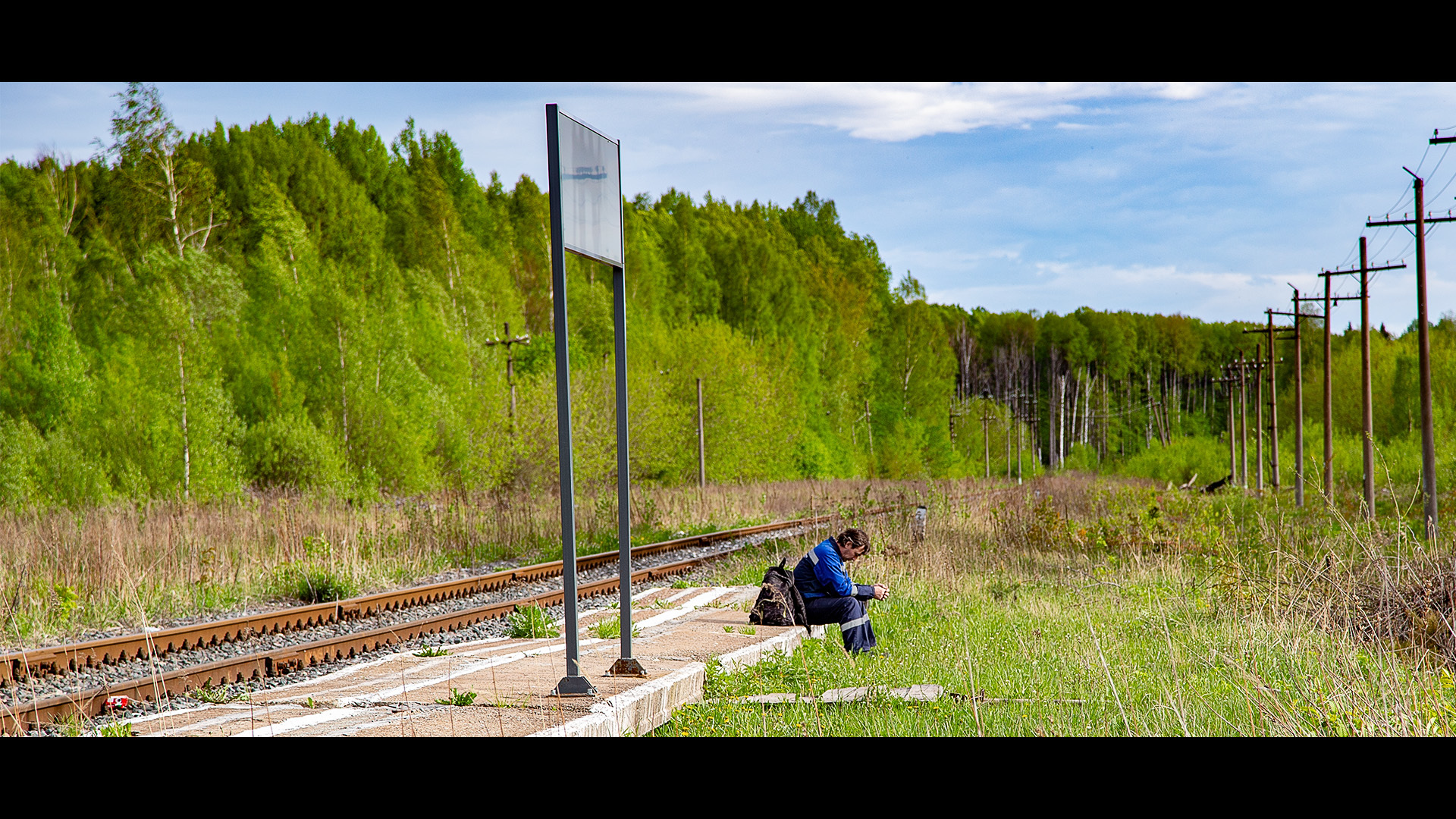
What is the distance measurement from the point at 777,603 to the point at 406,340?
81.0ft

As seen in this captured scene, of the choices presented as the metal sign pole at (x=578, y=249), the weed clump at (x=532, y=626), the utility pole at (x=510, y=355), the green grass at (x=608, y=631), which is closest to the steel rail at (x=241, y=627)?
the weed clump at (x=532, y=626)

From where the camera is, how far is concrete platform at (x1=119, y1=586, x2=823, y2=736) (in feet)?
18.6

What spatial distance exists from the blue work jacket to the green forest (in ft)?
51.6

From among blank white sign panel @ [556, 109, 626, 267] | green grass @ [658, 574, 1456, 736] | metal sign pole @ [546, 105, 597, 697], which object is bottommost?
green grass @ [658, 574, 1456, 736]

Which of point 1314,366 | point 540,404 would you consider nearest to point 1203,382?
point 1314,366

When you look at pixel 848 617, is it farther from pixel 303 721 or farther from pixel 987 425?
pixel 987 425

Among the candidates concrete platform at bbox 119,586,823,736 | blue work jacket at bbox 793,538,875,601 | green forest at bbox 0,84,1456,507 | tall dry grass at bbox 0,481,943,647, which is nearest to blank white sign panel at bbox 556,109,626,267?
concrete platform at bbox 119,586,823,736

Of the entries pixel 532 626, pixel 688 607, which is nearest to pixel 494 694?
pixel 532 626

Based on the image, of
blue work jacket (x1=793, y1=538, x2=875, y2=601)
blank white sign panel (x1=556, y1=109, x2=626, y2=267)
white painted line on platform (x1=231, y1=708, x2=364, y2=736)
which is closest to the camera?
white painted line on platform (x1=231, y1=708, x2=364, y2=736)

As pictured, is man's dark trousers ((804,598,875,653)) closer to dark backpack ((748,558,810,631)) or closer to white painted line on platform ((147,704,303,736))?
dark backpack ((748,558,810,631))

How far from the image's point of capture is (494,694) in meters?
6.49

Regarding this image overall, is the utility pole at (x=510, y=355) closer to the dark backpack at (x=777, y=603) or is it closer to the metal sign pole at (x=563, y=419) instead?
the dark backpack at (x=777, y=603)

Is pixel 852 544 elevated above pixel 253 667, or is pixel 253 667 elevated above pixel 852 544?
pixel 852 544
